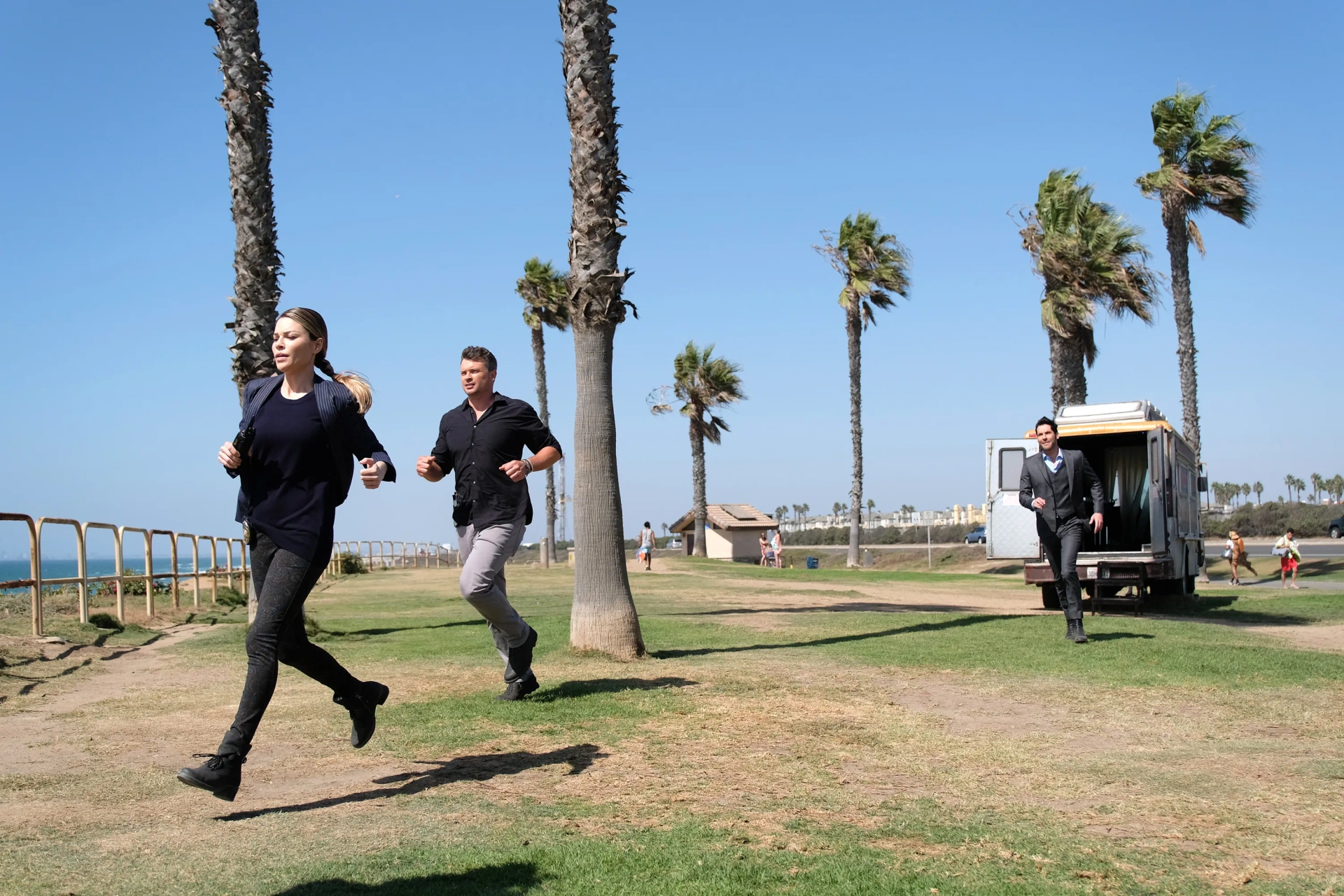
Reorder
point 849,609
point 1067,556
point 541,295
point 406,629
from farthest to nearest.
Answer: point 541,295 < point 849,609 < point 406,629 < point 1067,556

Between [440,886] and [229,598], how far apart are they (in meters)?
18.0

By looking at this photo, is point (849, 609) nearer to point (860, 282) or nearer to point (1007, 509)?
point (1007, 509)

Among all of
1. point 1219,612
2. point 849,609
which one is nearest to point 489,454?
point 849,609

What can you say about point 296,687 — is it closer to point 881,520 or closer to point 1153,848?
point 1153,848

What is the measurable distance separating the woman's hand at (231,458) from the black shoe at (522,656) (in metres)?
2.76

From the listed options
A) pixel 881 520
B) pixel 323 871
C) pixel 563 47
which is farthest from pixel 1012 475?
pixel 881 520

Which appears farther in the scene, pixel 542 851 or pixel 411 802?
pixel 411 802

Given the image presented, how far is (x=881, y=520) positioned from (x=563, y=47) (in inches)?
4586

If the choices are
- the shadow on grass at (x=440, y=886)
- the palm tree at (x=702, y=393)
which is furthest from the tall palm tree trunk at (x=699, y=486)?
the shadow on grass at (x=440, y=886)

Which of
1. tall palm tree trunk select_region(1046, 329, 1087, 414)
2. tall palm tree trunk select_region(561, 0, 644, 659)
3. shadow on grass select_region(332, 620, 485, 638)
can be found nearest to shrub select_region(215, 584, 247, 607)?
shadow on grass select_region(332, 620, 485, 638)

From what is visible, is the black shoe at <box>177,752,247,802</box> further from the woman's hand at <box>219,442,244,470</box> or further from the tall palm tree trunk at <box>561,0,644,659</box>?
the tall palm tree trunk at <box>561,0,644,659</box>

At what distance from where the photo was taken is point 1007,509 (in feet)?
63.1

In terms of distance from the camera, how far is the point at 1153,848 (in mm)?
4188

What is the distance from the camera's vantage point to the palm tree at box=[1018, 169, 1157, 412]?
97.8ft
